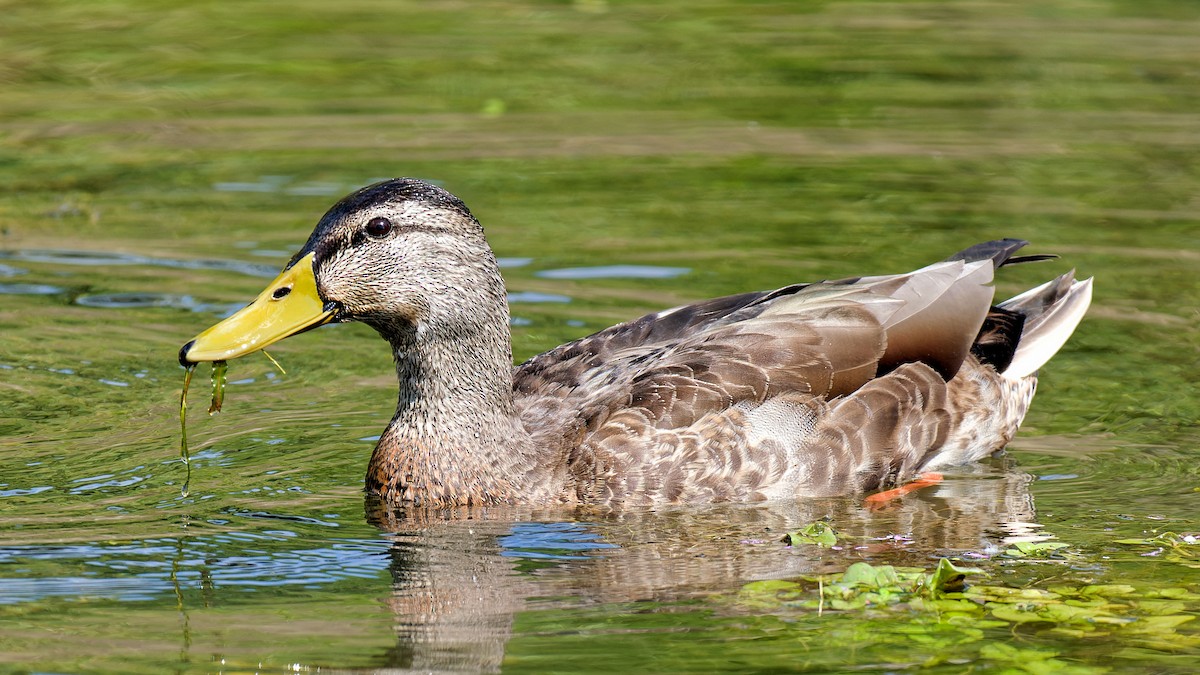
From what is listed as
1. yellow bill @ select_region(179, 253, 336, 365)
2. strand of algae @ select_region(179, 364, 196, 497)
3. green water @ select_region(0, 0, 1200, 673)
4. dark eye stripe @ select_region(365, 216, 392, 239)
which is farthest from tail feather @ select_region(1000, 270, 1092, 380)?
strand of algae @ select_region(179, 364, 196, 497)

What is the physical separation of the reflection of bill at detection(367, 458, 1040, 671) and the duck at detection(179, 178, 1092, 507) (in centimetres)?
16

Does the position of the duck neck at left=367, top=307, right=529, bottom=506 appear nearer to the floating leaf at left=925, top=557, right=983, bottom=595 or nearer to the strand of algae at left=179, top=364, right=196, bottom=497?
the strand of algae at left=179, top=364, right=196, bottom=497

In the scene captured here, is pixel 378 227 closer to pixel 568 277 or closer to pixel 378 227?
pixel 378 227

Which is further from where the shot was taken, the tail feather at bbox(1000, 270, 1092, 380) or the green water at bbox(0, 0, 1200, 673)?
the tail feather at bbox(1000, 270, 1092, 380)

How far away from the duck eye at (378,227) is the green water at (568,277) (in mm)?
1263

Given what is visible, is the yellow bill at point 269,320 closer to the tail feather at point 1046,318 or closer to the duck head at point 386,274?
the duck head at point 386,274

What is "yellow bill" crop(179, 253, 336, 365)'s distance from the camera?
782 cm

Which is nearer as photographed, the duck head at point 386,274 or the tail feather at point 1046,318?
the duck head at point 386,274

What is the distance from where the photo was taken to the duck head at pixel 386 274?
8094 mm

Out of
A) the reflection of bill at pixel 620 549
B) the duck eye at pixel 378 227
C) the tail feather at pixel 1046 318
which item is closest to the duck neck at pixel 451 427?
the reflection of bill at pixel 620 549

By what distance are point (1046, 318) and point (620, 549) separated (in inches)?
130

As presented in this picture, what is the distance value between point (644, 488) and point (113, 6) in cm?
1307

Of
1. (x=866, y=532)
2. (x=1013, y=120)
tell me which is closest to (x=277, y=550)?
(x=866, y=532)

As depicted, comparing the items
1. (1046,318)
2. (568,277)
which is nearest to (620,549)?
(1046,318)
